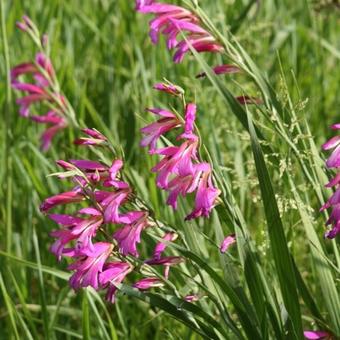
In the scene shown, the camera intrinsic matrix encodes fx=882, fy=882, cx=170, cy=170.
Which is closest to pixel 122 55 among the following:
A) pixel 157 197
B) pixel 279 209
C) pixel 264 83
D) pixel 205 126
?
pixel 205 126

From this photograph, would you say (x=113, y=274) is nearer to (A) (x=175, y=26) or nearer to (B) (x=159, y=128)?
(B) (x=159, y=128)

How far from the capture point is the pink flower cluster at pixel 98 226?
143 cm

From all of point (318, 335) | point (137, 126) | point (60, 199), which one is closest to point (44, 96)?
point (137, 126)

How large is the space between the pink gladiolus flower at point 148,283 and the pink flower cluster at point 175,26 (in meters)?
0.50

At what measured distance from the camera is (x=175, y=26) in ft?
5.95

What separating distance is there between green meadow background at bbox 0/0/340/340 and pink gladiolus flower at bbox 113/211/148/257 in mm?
229

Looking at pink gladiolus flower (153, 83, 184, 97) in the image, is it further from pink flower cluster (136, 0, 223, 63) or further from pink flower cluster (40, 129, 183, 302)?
pink flower cluster (136, 0, 223, 63)

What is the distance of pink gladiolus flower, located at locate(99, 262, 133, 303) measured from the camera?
4.80ft

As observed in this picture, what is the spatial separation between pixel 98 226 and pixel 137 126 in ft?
5.04

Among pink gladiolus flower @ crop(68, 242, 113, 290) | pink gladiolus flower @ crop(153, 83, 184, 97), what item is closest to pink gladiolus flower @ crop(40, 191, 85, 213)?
pink gladiolus flower @ crop(68, 242, 113, 290)

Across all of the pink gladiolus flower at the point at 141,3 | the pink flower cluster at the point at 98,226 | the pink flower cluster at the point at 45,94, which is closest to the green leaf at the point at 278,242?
the pink flower cluster at the point at 98,226

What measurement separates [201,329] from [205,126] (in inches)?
49.6

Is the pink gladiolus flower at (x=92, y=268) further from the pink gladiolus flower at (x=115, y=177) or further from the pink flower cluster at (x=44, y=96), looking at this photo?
the pink flower cluster at (x=44, y=96)

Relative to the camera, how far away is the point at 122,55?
3.34 m
